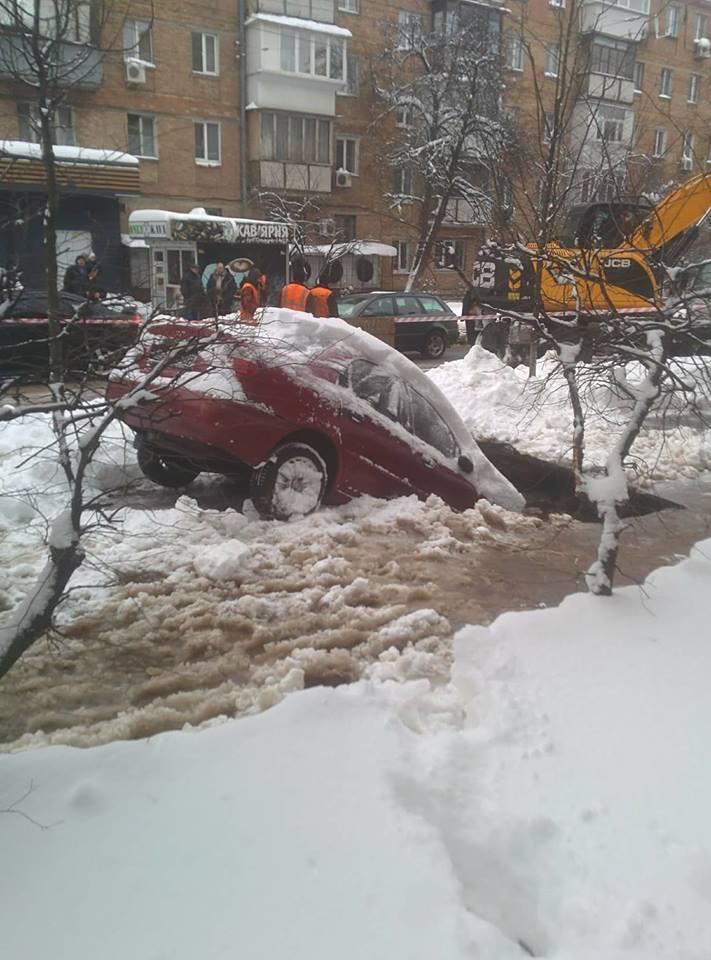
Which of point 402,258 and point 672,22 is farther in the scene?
point 672,22

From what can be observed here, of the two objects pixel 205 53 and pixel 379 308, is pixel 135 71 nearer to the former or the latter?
pixel 205 53

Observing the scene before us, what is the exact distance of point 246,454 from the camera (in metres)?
5.89

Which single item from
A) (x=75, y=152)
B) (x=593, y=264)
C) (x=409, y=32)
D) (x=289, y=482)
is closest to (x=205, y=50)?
(x=409, y=32)

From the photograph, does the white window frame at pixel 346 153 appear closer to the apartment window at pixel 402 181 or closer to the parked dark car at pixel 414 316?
the apartment window at pixel 402 181

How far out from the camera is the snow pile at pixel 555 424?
8938 mm

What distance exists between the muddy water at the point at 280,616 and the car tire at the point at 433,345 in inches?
472

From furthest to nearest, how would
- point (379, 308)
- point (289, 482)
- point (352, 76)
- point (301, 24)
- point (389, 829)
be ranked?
point (352, 76) → point (301, 24) → point (379, 308) → point (289, 482) → point (389, 829)

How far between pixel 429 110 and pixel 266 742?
32.7 meters

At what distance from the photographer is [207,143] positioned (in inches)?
1203

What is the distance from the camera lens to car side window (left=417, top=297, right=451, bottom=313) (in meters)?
18.3

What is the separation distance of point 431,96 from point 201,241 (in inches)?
615

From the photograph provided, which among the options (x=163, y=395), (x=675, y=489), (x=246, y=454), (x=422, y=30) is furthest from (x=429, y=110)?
(x=163, y=395)

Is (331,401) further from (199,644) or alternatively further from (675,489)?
(675,489)

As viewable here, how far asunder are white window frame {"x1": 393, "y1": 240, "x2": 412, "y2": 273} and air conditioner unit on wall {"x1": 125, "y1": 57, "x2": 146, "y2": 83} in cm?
1310
